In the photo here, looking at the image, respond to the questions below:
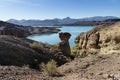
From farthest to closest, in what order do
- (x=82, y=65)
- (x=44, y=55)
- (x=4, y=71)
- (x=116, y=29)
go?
(x=44, y=55) → (x=116, y=29) → (x=82, y=65) → (x=4, y=71)

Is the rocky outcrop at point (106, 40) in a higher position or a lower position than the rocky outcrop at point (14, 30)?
higher

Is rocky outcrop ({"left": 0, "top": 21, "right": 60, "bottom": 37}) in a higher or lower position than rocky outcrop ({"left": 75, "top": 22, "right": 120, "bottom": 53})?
lower

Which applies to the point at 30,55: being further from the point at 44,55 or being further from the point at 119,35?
the point at 119,35

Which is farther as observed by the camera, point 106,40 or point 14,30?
point 14,30

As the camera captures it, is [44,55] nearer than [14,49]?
No

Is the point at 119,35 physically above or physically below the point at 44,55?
above

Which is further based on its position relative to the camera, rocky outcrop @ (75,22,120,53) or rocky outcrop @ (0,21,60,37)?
rocky outcrop @ (0,21,60,37)

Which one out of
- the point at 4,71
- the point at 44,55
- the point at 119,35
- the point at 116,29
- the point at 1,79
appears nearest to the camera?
the point at 1,79

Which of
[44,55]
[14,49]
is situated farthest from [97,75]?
[44,55]

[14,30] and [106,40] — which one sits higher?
[106,40]

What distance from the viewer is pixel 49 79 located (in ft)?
33.3

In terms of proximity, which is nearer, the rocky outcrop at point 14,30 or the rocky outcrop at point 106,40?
the rocky outcrop at point 106,40

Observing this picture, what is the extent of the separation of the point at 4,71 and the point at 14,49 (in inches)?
347

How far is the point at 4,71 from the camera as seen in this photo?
37.3 feet
